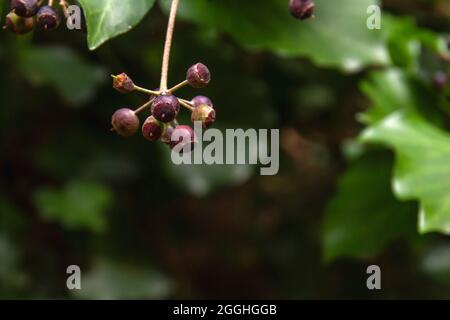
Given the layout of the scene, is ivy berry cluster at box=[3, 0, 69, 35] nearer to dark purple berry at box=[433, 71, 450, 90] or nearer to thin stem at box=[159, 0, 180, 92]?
thin stem at box=[159, 0, 180, 92]

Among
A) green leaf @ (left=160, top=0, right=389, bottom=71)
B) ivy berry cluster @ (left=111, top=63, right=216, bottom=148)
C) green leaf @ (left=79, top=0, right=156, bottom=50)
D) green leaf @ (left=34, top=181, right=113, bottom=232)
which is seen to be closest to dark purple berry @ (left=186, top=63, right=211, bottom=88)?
ivy berry cluster @ (left=111, top=63, right=216, bottom=148)

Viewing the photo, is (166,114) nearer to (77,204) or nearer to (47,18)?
(47,18)

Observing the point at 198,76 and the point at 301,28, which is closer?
the point at 198,76

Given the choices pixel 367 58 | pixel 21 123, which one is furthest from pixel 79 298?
pixel 367 58
